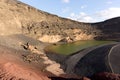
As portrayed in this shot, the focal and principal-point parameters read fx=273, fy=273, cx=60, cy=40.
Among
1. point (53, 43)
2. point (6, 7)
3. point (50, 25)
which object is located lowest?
point (53, 43)

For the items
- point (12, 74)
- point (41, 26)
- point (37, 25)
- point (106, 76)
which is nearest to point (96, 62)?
point (106, 76)

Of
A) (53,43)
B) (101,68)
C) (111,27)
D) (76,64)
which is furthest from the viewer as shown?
(111,27)

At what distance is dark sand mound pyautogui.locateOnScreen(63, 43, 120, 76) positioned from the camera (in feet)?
109

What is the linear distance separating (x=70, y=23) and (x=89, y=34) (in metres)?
7.30

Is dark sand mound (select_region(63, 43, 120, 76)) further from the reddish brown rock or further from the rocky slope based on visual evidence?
the rocky slope

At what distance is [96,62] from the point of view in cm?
3488

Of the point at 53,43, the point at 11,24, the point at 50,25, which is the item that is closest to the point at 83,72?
the point at 11,24

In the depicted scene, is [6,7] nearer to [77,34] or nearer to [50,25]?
[50,25]

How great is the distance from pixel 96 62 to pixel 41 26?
42.9 metres

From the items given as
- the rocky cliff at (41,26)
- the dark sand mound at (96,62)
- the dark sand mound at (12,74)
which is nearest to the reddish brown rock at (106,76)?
the dark sand mound at (96,62)

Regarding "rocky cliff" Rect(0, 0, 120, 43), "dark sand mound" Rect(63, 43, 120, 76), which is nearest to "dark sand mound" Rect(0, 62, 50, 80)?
"dark sand mound" Rect(63, 43, 120, 76)

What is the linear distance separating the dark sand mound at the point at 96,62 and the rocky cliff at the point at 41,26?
23.5m

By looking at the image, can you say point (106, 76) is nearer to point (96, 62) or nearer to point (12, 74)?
point (96, 62)

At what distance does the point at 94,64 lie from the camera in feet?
114
